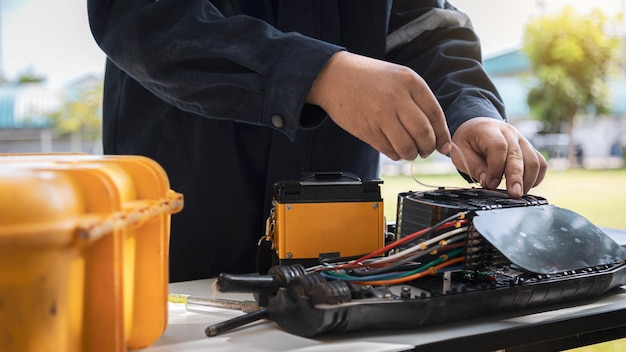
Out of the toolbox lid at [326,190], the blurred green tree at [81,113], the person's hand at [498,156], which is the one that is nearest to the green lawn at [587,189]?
the person's hand at [498,156]

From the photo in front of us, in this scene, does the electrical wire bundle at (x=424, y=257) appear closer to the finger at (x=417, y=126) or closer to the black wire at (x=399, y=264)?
the black wire at (x=399, y=264)

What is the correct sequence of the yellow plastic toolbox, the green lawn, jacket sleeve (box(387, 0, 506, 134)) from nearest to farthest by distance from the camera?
1. the yellow plastic toolbox
2. jacket sleeve (box(387, 0, 506, 134))
3. the green lawn

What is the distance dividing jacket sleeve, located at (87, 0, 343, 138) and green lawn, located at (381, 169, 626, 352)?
4844 mm

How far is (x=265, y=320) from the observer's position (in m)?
0.81

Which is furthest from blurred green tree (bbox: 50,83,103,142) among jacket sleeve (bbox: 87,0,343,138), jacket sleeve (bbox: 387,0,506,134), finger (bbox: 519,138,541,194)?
finger (bbox: 519,138,541,194)

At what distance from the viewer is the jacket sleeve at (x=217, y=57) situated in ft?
2.89

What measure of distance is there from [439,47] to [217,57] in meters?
0.68

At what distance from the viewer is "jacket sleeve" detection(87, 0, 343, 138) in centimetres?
88

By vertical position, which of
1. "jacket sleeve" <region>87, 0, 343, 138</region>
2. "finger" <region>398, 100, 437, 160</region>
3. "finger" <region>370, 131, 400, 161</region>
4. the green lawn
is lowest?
the green lawn

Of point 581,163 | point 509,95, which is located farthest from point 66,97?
point 581,163

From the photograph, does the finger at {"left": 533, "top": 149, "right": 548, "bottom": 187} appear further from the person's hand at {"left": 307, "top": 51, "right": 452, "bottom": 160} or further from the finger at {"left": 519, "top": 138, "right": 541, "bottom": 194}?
the person's hand at {"left": 307, "top": 51, "right": 452, "bottom": 160}

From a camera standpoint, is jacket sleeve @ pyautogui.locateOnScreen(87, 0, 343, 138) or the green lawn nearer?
jacket sleeve @ pyautogui.locateOnScreen(87, 0, 343, 138)

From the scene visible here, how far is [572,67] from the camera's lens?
15383 mm

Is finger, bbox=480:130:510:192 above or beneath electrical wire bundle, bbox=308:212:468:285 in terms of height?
above
